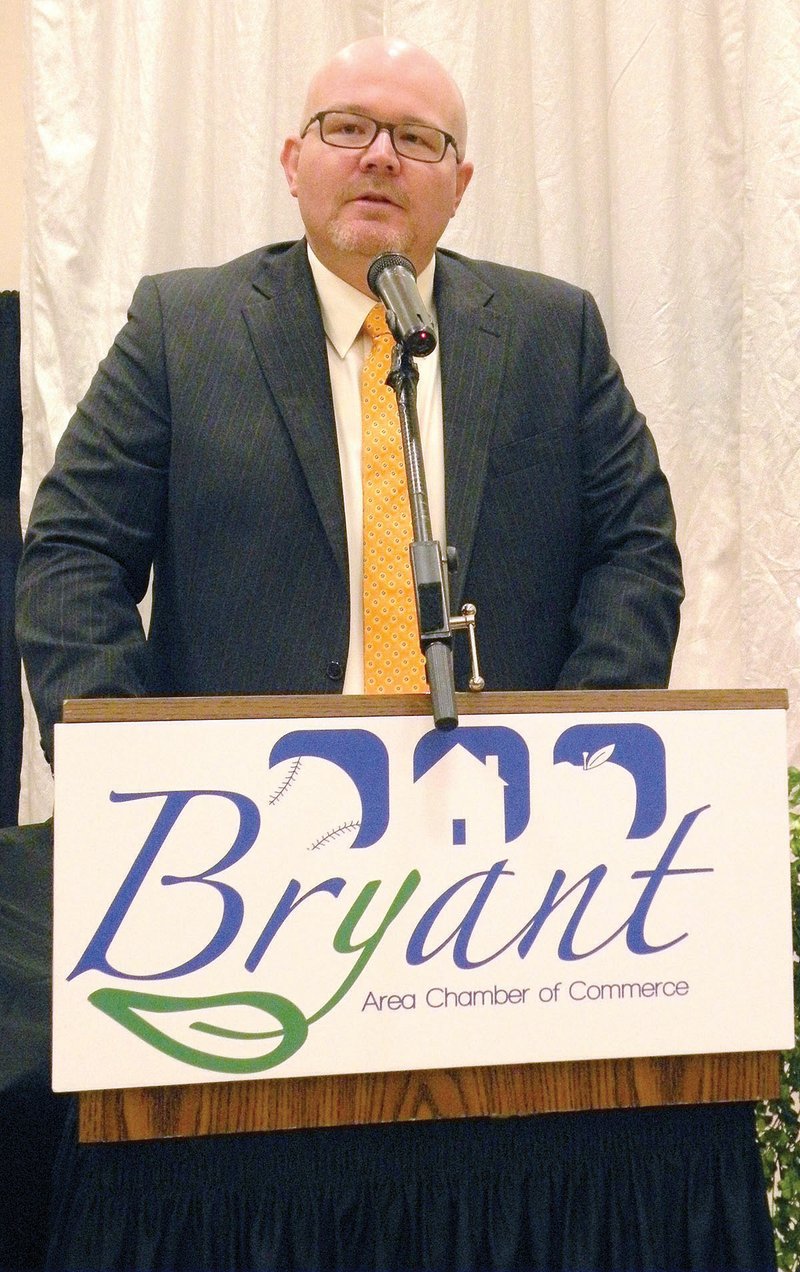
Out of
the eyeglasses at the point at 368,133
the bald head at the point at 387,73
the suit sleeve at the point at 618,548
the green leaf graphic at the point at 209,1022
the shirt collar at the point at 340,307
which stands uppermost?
the bald head at the point at 387,73

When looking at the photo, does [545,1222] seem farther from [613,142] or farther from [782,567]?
[613,142]

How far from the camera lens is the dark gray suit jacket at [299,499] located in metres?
1.86

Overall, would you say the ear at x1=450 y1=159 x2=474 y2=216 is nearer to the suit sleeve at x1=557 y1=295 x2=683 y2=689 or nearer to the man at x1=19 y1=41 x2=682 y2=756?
the man at x1=19 y1=41 x2=682 y2=756

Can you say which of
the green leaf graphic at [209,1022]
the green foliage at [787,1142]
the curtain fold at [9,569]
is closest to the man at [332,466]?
the green foliage at [787,1142]

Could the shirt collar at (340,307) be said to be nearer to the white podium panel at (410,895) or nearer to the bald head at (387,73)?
the bald head at (387,73)

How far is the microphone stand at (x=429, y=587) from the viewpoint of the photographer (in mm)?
1161

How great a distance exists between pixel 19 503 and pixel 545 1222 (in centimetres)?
188

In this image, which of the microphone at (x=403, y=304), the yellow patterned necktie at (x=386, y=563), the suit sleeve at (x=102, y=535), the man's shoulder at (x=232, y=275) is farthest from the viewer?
the man's shoulder at (x=232, y=275)

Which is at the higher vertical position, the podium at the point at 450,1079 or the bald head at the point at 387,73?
the bald head at the point at 387,73

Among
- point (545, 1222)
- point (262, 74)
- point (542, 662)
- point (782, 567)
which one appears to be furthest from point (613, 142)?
point (545, 1222)

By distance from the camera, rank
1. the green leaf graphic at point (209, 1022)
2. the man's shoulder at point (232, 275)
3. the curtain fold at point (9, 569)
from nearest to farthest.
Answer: the green leaf graphic at point (209, 1022), the man's shoulder at point (232, 275), the curtain fold at point (9, 569)

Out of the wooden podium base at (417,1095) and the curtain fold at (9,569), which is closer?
the wooden podium base at (417,1095)

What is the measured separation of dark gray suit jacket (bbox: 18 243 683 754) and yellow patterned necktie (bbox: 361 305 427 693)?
0.04 m

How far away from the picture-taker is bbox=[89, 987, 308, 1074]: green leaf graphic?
1.14 meters
